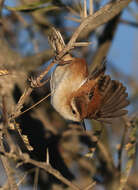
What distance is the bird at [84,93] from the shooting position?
68.1 inches

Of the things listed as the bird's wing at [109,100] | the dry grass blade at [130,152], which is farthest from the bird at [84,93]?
the dry grass blade at [130,152]

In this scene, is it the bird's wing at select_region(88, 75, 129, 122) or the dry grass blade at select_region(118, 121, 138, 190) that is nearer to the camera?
the bird's wing at select_region(88, 75, 129, 122)

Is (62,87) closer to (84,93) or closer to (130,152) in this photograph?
(84,93)

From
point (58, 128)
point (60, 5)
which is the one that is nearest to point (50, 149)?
point (58, 128)

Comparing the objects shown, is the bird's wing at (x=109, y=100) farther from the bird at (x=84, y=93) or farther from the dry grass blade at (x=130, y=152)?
the dry grass blade at (x=130, y=152)

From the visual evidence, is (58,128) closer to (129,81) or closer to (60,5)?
(129,81)

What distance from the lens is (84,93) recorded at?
1752 mm

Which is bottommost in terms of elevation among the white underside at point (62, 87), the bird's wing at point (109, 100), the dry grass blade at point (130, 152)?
the dry grass blade at point (130, 152)

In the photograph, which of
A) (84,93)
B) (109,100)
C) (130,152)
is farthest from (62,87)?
(130,152)

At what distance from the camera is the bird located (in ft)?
5.68

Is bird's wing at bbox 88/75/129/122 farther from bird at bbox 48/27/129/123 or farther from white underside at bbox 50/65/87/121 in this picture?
white underside at bbox 50/65/87/121

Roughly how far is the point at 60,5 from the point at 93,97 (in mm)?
874

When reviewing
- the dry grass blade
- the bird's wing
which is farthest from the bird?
the dry grass blade

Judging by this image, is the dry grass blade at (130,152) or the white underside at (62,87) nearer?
the white underside at (62,87)
